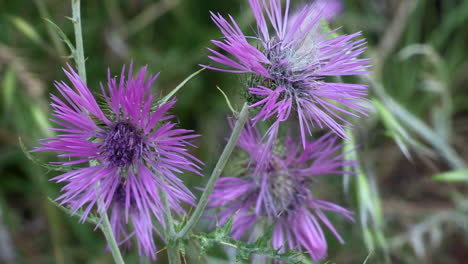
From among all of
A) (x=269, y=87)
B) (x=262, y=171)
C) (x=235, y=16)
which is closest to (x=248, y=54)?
(x=269, y=87)

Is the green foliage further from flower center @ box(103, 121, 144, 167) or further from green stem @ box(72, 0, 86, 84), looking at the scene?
green stem @ box(72, 0, 86, 84)

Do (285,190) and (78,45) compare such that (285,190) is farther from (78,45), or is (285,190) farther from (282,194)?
(78,45)

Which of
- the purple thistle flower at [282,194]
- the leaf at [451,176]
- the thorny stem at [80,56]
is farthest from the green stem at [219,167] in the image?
the leaf at [451,176]

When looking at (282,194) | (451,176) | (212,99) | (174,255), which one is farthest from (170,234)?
(212,99)

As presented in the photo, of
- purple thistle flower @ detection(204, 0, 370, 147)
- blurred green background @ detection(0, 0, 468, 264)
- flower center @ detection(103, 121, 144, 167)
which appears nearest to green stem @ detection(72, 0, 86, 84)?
flower center @ detection(103, 121, 144, 167)

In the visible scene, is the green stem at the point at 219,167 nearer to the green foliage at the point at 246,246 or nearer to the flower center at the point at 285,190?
the green foliage at the point at 246,246
